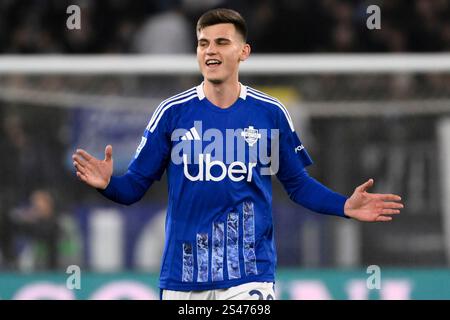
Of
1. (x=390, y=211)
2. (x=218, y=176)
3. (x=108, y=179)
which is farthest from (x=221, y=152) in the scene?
(x=390, y=211)

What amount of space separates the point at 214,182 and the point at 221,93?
0.44m

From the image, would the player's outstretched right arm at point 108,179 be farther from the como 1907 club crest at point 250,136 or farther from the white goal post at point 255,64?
the white goal post at point 255,64

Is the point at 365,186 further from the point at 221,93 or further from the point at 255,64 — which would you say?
the point at 255,64

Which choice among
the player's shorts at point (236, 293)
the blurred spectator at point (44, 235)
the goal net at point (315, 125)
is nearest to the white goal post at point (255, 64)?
the goal net at point (315, 125)

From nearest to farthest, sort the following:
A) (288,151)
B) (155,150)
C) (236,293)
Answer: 1. (236,293)
2. (155,150)
3. (288,151)

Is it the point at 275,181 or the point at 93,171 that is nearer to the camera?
the point at 93,171

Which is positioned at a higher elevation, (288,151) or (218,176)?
(288,151)

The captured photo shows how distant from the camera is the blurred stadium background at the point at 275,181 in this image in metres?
10.1

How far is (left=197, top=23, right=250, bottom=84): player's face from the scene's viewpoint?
585 centimetres

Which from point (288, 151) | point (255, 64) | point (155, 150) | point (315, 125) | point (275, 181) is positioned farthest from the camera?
point (255, 64)

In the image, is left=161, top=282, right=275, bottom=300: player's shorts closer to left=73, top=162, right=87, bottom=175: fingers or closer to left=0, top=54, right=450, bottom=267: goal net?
left=73, top=162, right=87, bottom=175: fingers

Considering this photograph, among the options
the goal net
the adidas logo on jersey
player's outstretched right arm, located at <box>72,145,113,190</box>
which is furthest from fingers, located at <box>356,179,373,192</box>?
the goal net

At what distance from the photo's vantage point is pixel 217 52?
5.84 metres
